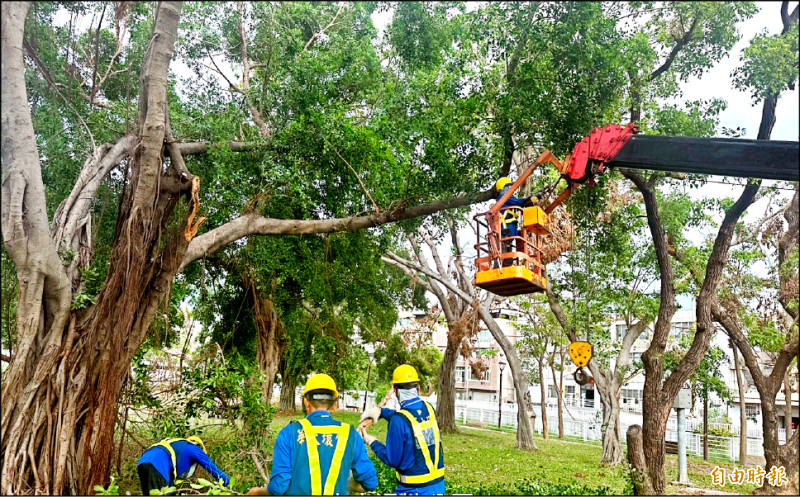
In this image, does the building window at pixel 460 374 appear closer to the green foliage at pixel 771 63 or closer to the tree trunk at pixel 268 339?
the tree trunk at pixel 268 339

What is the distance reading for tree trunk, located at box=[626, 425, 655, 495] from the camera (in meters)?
8.18

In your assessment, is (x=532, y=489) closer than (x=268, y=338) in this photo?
Yes

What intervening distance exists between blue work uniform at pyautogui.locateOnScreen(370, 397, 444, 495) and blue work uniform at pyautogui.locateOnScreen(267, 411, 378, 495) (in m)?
0.83

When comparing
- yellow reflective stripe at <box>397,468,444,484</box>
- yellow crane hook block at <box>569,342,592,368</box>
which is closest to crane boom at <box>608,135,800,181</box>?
yellow reflective stripe at <box>397,468,444,484</box>

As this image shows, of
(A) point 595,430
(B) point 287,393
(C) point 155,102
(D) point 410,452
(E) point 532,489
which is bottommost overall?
(A) point 595,430

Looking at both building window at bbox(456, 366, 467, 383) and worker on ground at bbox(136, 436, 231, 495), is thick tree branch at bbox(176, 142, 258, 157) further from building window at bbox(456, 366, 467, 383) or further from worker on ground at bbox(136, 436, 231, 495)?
building window at bbox(456, 366, 467, 383)

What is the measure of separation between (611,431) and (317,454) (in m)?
13.7

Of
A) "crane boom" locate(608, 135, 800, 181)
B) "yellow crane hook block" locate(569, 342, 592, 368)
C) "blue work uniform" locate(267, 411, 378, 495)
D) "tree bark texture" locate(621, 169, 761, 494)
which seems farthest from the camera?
"yellow crane hook block" locate(569, 342, 592, 368)

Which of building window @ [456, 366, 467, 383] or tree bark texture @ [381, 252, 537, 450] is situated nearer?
tree bark texture @ [381, 252, 537, 450]

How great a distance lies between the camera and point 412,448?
5109 millimetres

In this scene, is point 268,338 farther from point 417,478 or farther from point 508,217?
point 417,478

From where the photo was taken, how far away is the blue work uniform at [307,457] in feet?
13.6

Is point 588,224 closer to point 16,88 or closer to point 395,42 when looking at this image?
point 395,42

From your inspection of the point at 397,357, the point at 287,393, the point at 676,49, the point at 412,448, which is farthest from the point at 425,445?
the point at 287,393
